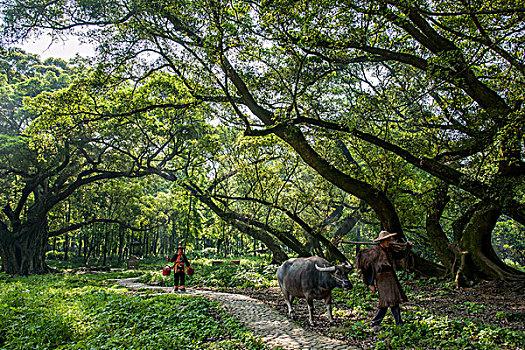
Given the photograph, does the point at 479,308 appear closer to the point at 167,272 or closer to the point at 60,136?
the point at 167,272

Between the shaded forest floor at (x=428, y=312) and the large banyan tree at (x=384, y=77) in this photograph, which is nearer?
the shaded forest floor at (x=428, y=312)

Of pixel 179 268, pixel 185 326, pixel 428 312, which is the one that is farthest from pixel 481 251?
pixel 179 268

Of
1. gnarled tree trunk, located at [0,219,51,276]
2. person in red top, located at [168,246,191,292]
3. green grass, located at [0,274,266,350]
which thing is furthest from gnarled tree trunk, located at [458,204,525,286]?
gnarled tree trunk, located at [0,219,51,276]

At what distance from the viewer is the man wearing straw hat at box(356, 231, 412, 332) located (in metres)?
5.78

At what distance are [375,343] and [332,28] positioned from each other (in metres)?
7.73

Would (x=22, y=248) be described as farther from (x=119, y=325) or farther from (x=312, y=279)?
(x=312, y=279)

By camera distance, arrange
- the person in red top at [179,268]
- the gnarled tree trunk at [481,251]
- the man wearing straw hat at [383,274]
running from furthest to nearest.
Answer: the person in red top at [179,268]
the gnarled tree trunk at [481,251]
the man wearing straw hat at [383,274]

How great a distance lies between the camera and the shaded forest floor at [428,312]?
5.42 m

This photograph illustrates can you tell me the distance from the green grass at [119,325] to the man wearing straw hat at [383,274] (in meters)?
2.39

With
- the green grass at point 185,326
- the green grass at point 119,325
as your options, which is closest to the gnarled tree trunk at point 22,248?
the green grass at point 185,326

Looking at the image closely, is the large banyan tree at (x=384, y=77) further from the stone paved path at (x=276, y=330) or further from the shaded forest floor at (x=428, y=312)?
the stone paved path at (x=276, y=330)

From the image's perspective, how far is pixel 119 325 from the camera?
21.5ft

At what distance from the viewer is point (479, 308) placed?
22.5 ft

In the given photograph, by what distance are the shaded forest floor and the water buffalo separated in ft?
1.70
